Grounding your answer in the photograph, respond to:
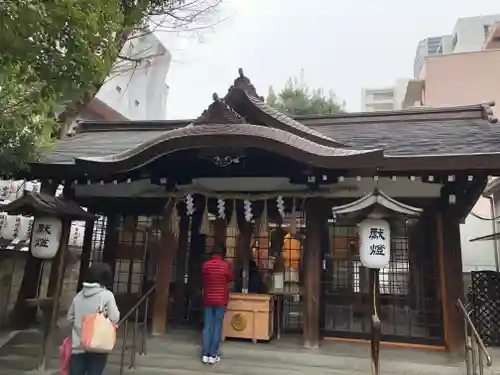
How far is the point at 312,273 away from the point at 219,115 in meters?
3.25

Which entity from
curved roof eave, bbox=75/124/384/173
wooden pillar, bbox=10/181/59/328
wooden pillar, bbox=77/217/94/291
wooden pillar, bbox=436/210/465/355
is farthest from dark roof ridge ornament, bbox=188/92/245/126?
wooden pillar, bbox=436/210/465/355

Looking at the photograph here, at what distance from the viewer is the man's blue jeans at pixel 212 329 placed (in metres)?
6.56

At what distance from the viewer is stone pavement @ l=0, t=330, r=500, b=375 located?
635 centimetres

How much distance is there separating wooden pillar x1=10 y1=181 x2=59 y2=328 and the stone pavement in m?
1.05

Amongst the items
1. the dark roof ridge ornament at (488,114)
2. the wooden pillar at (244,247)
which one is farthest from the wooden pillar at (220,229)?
the dark roof ridge ornament at (488,114)

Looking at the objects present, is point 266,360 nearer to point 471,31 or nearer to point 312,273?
point 312,273

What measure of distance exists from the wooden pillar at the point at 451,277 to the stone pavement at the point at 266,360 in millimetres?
371

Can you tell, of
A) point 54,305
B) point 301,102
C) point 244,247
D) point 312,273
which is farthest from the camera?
point 301,102

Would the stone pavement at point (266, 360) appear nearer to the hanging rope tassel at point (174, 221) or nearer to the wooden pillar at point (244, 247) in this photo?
the wooden pillar at point (244, 247)

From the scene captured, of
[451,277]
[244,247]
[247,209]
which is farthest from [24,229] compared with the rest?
[451,277]

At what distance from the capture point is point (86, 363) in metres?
4.63

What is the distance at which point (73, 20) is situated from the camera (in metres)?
4.28

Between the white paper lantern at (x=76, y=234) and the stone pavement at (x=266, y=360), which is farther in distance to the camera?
the white paper lantern at (x=76, y=234)

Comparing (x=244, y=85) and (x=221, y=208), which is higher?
(x=244, y=85)
